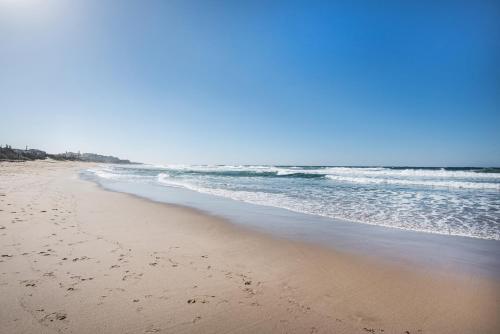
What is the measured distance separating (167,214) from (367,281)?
6.71 meters

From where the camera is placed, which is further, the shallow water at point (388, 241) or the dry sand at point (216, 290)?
the shallow water at point (388, 241)

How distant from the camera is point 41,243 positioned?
5.03 metres

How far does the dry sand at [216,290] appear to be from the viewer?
2.75 meters

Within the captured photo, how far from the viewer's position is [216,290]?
11.4ft

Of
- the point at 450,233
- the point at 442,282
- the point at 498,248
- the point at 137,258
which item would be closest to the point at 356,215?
the point at 450,233

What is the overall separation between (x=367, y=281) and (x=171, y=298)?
274 cm

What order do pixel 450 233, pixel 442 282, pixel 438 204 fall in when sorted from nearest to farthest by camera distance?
1. pixel 442 282
2. pixel 450 233
3. pixel 438 204

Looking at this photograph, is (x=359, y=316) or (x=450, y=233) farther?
(x=450, y=233)

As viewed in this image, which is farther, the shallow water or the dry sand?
the shallow water

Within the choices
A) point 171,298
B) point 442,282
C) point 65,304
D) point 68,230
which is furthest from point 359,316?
point 68,230

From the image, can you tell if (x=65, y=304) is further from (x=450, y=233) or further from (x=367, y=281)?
(x=450, y=233)

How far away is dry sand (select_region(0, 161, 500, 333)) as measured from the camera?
2752 millimetres

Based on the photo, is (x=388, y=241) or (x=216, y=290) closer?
(x=216, y=290)

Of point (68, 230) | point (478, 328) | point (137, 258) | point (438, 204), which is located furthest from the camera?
point (438, 204)
